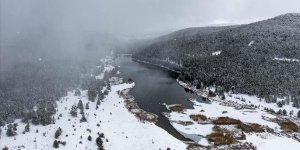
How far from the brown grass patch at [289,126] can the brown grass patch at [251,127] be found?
6490mm

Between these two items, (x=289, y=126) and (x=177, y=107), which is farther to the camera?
(x=177, y=107)

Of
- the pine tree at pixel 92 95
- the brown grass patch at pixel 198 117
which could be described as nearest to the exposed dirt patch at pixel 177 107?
the brown grass patch at pixel 198 117

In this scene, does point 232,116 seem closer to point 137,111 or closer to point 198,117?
point 198,117

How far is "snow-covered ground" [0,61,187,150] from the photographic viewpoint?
6881cm

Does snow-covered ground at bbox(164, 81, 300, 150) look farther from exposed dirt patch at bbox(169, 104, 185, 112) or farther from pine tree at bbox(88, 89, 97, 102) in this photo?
pine tree at bbox(88, 89, 97, 102)

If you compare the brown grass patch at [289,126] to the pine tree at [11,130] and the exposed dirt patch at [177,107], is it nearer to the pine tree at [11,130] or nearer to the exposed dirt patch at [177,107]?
the exposed dirt patch at [177,107]

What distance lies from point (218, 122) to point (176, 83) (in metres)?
67.8

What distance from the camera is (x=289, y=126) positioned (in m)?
85.4

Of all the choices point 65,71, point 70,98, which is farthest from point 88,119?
point 65,71

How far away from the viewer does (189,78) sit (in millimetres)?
160750

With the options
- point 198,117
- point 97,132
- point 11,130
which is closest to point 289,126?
point 198,117

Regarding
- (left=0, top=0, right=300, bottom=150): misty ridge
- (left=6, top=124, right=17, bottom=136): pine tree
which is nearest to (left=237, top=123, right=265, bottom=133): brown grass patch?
(left=0, top=0, right=300, bottom=150): misty ridge

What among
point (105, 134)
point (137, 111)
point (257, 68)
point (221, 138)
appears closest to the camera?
point (221, 138)

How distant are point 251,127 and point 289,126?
37.9 ft
